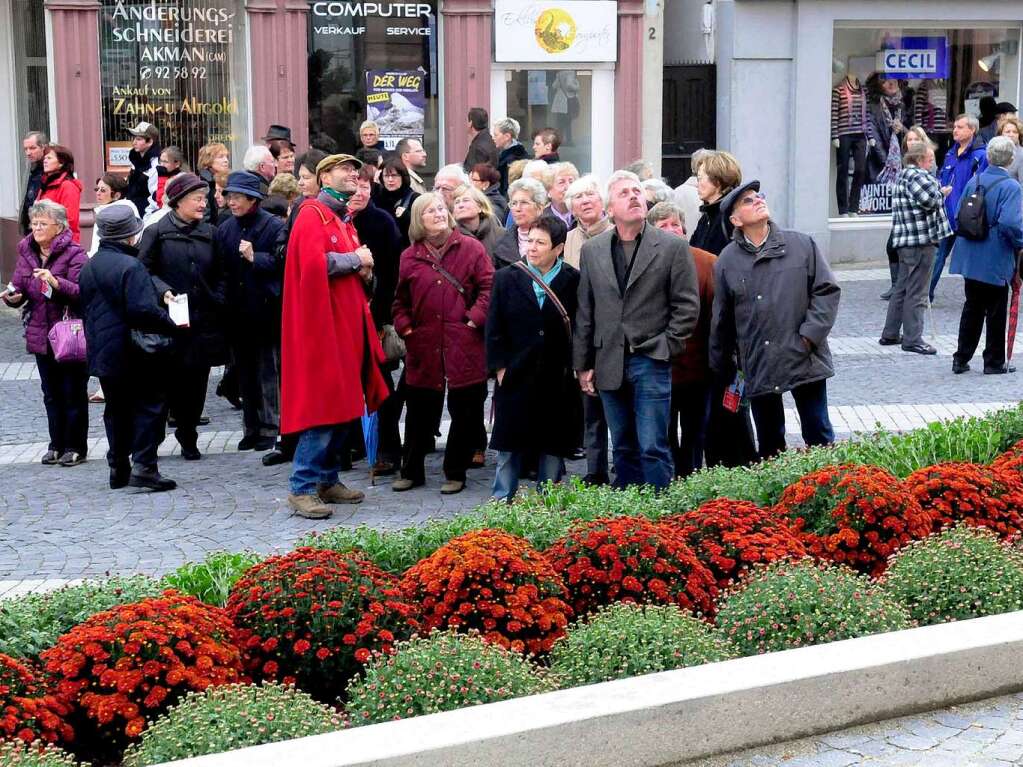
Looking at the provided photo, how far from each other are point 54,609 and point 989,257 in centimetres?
930

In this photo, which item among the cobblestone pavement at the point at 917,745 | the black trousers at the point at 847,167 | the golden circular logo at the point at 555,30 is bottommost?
the cobblestone pavement at the point at 917,745

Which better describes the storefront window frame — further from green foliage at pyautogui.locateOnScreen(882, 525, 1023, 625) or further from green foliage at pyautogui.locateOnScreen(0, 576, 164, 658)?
green foliage at pyautogui.locateOnScreen(0, 576, 164, 658)

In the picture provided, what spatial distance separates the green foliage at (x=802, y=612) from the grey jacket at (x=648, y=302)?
267 cm

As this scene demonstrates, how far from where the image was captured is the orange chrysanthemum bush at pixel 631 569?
6.07 metres

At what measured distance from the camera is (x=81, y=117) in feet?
58.0

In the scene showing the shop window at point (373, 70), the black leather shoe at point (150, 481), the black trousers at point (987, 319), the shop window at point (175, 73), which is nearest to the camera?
the black leather shoe at point (150, 481)

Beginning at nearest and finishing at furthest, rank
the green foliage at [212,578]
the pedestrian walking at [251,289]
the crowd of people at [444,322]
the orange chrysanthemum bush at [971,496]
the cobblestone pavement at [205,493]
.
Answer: the green foliage at [212,578] < the orange chrysanthemum bush at [971,496] < the cobblestone pavement at [205,493] < the crowd of people at [444,322] < the pedestrian walking at [251,289]

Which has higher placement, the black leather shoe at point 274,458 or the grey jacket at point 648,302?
the grey jacket at point 648,302

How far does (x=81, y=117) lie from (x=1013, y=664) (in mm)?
14114

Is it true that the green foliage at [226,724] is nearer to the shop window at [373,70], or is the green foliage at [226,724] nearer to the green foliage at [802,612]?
the green foliage at [802,612]

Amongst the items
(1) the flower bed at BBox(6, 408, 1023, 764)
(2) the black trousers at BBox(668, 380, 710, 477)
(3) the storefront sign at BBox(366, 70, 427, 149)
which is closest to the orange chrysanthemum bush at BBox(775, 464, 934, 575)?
(1) the flower bed at BBox(6, 408, 1023, 764)

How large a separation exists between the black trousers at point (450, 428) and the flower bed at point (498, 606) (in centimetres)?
266

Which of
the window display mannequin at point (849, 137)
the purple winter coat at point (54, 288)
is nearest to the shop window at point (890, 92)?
the window display mannequin at point (849, 137)

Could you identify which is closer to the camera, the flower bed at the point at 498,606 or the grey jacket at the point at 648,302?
the flower bed at the point at 498,606
